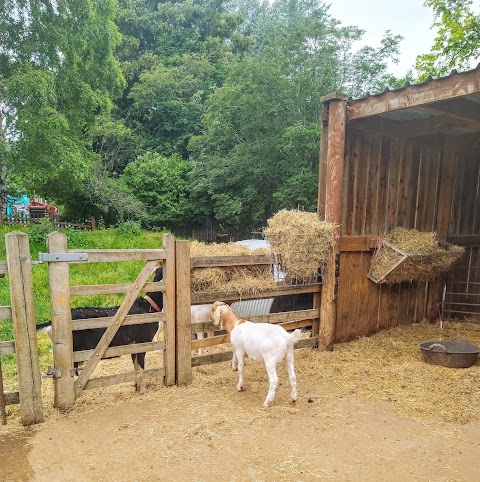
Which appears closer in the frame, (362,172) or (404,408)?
(404,408)

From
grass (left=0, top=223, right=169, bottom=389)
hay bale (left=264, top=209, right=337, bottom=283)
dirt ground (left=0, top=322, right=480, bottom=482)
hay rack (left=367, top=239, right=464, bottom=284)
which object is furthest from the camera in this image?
A: grass (left=0, top=223, right=169, bottom=389)

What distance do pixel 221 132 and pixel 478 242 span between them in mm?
13142

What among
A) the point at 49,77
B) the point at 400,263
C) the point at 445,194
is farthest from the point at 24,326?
the point at 49,77

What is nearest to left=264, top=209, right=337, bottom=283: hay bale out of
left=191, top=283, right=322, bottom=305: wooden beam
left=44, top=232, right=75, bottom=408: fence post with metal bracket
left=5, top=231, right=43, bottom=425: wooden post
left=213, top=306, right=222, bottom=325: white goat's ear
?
left=191, top=283, right=322, bottom=305: wooden beam

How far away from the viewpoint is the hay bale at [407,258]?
586 centimetres

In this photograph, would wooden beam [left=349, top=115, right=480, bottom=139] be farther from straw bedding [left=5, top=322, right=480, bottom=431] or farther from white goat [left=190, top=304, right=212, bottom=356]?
white goat [left=190, top=304, right=212, bottom=356]

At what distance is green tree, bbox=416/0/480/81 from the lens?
11.9 m

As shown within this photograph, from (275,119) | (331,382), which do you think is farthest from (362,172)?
(275,119)

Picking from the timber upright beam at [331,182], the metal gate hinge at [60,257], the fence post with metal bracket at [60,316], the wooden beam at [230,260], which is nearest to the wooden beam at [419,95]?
the timber upright beam at [331,182]

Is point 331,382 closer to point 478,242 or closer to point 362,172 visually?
point 362,172

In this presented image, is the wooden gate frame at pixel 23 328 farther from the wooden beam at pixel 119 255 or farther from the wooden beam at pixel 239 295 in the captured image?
the wooden beam at pixel 239 295

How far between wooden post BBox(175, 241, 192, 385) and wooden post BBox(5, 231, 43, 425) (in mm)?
A: 1470

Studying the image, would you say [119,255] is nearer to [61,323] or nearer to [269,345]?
[61,323]

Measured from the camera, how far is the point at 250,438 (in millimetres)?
3375
